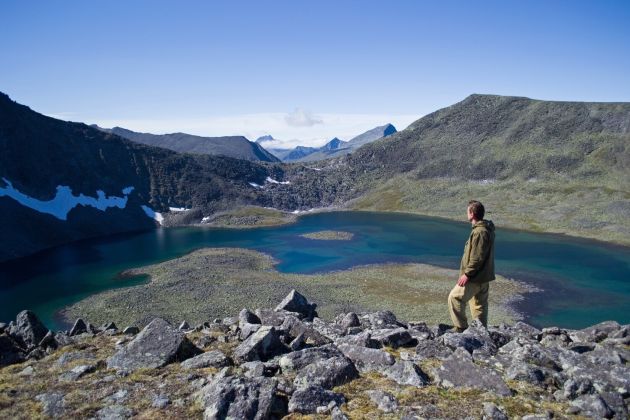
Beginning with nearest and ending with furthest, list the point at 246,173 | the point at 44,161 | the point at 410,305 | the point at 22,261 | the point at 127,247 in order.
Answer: the point at 410,305 → the point at 22,261 → the point at 127,247 → the point at 44,161 → the point at 246,173

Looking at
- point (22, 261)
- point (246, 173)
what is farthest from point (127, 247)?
point (246, 173)

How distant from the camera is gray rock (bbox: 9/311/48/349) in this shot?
1627cm

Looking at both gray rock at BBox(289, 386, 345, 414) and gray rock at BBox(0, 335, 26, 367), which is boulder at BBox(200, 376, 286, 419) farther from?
gray rock at BBox(0, 335, 26, 367)

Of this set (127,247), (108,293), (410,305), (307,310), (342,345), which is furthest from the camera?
(127,247)

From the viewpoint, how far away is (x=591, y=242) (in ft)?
281

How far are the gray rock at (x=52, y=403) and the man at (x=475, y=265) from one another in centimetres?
1138

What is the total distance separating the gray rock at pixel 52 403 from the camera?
9805 millimetres

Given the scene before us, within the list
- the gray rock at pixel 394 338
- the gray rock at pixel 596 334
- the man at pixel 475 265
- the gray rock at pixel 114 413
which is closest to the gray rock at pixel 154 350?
the gray rock at pixel 114 413

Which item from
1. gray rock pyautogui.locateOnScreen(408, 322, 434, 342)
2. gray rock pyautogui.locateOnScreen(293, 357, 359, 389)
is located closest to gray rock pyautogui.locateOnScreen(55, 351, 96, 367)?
gray rock pyautogui.locateOnScreen(293, 357, 359, 389)

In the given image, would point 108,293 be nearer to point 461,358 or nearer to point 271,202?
point 461,358

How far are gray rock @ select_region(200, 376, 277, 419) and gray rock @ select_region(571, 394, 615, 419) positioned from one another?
668cm

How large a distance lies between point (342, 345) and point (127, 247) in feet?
293

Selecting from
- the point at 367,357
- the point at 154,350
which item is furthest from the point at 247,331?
the point at 367,357

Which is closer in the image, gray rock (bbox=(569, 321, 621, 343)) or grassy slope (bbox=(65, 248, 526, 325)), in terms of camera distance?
gray rock (bbox=(569, 321, 621, 343))
